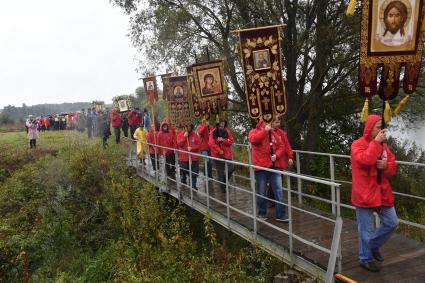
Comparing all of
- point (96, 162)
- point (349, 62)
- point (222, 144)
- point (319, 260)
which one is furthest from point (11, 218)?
point (349, 62)

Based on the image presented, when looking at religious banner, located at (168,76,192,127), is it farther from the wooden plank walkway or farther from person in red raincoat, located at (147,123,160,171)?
the wooden plank walkway

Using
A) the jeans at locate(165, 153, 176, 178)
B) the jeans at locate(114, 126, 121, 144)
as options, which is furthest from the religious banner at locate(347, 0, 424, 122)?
the jeans at locate(114, 126, 121, 144)

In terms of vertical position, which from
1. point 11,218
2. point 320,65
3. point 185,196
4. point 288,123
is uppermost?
point 320,65

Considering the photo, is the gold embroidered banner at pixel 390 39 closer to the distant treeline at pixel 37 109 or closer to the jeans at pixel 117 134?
the jeans at pixel 117 134

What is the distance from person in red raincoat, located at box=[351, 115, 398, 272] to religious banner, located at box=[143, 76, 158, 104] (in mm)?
9184

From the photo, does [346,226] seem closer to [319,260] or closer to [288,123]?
[319,260]

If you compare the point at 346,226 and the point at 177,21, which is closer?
the point at 346,226

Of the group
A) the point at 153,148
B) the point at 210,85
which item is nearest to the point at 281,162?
the point at 210,85

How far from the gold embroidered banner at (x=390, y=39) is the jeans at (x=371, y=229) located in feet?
4.95

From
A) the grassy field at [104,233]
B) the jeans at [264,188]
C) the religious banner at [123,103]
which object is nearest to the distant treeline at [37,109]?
the religious banner at [123,103]

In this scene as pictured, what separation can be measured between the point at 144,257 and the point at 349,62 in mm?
8795

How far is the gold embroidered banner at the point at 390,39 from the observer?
5359 mm

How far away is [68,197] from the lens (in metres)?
13.0

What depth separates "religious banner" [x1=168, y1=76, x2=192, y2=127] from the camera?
11.3m
